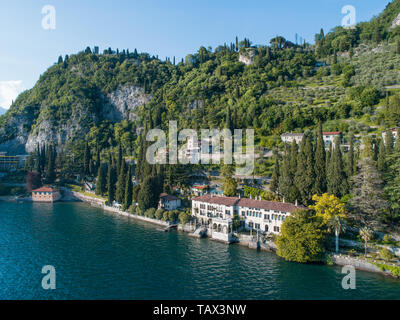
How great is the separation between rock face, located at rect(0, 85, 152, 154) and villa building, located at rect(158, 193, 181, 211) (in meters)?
87.3

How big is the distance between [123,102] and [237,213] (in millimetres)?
116949

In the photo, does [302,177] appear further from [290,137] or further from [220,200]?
[290,137]

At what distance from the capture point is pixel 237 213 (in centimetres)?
5178

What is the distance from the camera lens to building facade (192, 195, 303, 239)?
4641 cm

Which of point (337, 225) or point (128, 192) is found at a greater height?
point (128, 192)

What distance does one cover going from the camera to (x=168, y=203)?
61.1 metres

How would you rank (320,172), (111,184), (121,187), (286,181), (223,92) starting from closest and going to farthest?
1. (320,172)
2. (286,181)
3. (121,187)
4. (111,184)
5. (223,92)

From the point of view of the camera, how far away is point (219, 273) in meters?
34.5

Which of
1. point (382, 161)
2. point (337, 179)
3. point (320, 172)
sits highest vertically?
point (382, 161)

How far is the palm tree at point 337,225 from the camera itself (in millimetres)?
39072

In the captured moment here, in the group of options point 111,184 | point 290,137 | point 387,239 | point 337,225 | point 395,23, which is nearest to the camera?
point 387,239

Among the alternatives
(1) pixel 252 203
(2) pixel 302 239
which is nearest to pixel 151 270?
(2) pixel 302 239

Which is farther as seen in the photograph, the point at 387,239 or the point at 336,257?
the point at 387,239
